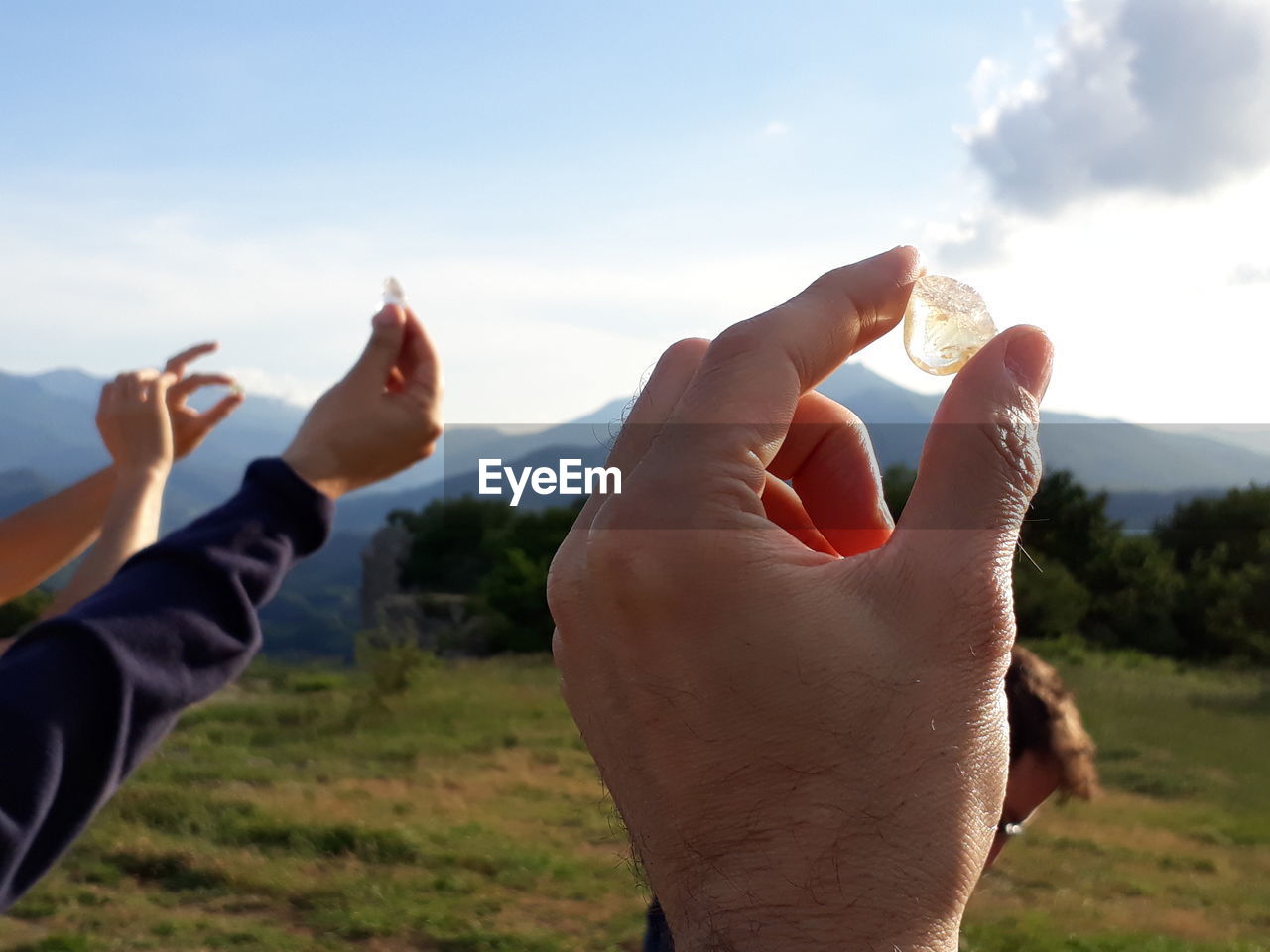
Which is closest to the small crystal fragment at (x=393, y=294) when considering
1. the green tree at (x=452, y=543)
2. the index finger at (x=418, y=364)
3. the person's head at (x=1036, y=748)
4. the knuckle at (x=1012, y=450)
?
the index finger at (x=418, y=364)

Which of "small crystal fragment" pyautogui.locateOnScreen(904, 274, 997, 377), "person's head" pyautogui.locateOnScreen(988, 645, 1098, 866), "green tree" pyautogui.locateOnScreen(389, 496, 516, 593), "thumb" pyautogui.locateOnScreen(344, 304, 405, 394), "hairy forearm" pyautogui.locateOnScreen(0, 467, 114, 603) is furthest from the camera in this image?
"green tree" pyautogui.locateOnScreen(389, 496, 516, 593)

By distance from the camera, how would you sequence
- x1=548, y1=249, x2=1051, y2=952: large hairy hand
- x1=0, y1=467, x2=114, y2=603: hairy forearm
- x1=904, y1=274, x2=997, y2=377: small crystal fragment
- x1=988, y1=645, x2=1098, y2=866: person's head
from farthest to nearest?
x1=988, y1=645, x2=1098, y2=866: person's head → x1=0, y1=467, x2=114, y2=603: hairy forearm → x1=904, y1=274, x2=997, y2=377: small crystal fragment → x1=548, y1=249, x2=1051, y2=952: large hairy hand

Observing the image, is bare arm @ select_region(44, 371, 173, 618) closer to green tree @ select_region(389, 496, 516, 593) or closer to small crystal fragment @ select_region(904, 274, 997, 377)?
small crystal fragment @ select_region(904, 274, 997, 377)

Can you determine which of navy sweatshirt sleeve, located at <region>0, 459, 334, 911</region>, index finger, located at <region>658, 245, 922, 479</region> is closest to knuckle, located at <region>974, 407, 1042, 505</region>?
index finger, located at <region>658, 245, 922, 479</region>

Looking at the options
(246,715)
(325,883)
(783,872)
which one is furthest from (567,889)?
(246,715)

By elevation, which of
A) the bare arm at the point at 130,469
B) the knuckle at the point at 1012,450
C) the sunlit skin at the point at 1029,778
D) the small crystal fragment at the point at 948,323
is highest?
the small crystal fragment at the point at 948,323

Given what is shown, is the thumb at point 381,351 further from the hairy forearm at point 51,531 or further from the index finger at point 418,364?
the hairy forearm at point 51,531

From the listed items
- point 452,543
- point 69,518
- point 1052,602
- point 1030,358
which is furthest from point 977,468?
point 452,543
